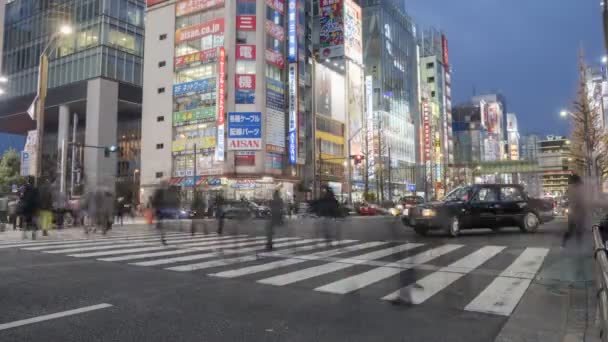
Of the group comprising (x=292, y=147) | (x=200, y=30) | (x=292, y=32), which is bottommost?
(x=292, y=147)

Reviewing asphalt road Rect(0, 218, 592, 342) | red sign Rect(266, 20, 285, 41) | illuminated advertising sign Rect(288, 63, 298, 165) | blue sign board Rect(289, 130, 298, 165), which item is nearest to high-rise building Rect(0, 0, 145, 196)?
red sign Rect(266, 20, 285, 41)

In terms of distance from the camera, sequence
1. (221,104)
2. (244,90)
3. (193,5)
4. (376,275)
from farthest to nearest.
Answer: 1. (193,5)
2. (244,90)
3. (221,104)
4. (376,275)

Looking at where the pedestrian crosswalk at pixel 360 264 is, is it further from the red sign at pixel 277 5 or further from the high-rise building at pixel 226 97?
the red sign at pixel 277 5

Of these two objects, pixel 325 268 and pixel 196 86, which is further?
pixel 196 86

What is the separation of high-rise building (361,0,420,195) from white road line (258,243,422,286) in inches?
2191

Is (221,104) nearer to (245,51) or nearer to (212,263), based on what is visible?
(245,51)

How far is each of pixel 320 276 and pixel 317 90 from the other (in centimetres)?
5219

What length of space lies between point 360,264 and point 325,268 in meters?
0.81

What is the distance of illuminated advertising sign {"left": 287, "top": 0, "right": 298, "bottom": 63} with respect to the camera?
50.3m

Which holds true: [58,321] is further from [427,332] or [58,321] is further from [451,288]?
[451,288]

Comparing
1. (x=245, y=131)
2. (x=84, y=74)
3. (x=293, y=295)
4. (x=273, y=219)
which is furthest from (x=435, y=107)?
(x=293, y=295)

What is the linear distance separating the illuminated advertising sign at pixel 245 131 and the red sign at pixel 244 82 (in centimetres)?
307

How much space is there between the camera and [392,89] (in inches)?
3108

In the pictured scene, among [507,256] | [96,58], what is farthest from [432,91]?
[507,256]
